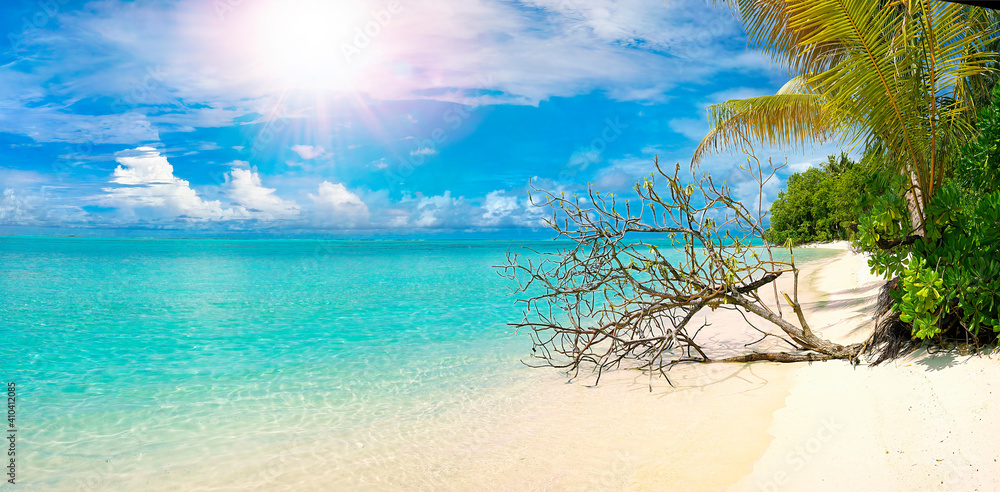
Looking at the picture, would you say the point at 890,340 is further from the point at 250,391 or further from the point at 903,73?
the point at 250,391

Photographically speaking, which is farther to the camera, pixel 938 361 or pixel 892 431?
pixel 938 361

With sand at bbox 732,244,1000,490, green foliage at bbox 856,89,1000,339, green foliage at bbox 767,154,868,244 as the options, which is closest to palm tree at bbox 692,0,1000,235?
green foliage at bbox 856,89,1000,339

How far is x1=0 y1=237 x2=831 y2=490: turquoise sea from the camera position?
4.86 metres

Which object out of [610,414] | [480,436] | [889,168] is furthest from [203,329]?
[889,168]

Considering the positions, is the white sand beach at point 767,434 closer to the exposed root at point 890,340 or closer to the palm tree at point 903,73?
the exposed root at point 890,340

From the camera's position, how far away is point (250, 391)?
24.0ft

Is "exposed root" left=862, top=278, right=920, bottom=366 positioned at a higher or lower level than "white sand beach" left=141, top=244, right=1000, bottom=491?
higher

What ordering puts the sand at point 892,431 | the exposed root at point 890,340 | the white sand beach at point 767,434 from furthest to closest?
the exposed root at point 890,340, the white sand beach at point 767,434, the sand at point 892,431

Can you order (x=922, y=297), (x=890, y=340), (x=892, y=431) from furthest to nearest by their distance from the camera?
(x=890, y=340) < (x=922, y=297) < (x=892, y=431)

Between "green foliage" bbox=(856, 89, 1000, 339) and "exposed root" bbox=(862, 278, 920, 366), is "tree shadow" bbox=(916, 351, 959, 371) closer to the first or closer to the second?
"green foliage" bbox=(856, 89, 1000, 339)

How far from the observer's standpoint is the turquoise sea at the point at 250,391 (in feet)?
15.9

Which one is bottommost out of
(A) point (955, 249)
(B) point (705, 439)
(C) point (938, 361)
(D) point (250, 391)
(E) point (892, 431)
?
(D) point (250, 391)

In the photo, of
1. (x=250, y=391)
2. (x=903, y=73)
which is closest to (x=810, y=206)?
(x=903, y=73)

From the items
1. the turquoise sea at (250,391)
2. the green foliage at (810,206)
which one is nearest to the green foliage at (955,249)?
the turquoise sea at (250,391)
